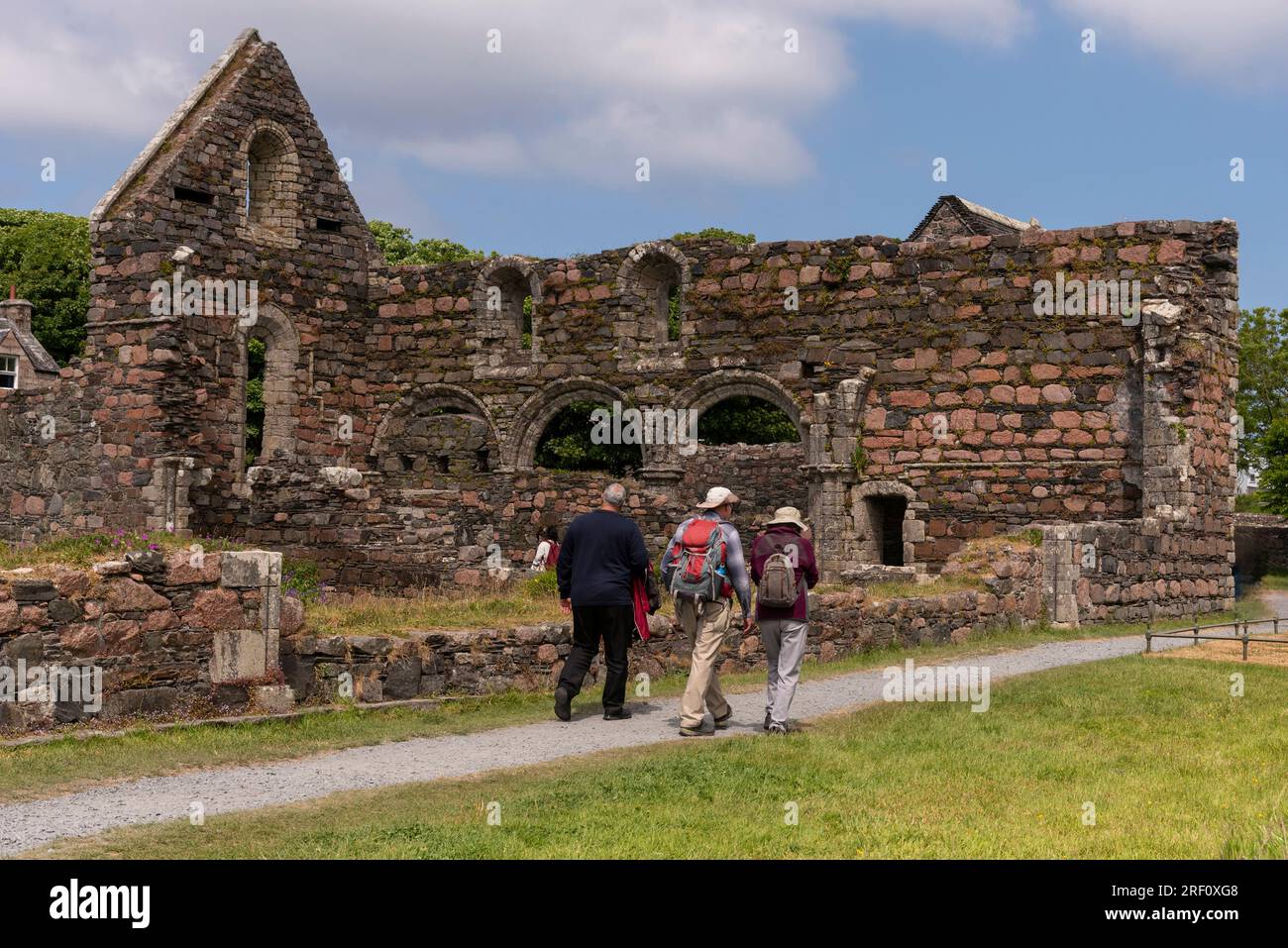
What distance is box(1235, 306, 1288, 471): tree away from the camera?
60031 millimetres

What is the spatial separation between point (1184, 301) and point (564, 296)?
10.8 meters

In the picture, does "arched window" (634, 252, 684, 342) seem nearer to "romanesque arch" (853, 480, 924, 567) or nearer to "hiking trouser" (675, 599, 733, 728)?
"romanesque arch" (853, 480, 924, 567)

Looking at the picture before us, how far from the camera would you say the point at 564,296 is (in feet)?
87.5

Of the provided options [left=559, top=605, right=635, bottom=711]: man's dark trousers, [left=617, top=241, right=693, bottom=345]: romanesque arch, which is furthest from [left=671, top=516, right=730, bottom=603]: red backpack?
[left=617, top=241, right=693, bottom=345]: romanesque arch

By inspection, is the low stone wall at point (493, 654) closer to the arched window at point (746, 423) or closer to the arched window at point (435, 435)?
the arched window at point (435, 435)

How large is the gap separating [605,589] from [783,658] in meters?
1.54

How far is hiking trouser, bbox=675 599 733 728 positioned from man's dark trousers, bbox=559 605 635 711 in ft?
2.07

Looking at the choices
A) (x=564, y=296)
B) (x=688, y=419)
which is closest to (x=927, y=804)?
(x=688, y=419)

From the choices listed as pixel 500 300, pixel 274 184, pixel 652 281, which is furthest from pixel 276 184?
pixel 652 281

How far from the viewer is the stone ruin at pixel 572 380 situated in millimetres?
20625

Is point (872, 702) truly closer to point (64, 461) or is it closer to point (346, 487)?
point (346, 487)

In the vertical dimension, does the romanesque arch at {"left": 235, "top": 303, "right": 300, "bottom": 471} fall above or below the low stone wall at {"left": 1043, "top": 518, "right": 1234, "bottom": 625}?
above

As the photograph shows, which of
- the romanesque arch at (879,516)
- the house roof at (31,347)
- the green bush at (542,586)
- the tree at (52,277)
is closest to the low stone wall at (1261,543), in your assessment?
the romanesque arch at (879,516)

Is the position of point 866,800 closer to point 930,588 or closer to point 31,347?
point 930,588
